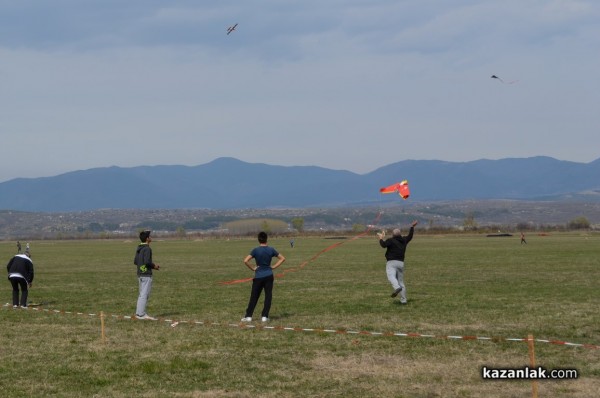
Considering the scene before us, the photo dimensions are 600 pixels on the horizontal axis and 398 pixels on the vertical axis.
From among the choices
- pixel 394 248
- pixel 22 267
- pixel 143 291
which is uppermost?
pixel 394 248

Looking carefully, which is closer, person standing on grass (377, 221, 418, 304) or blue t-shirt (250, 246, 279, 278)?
blue t-shirt (250, 246, 279, 278)

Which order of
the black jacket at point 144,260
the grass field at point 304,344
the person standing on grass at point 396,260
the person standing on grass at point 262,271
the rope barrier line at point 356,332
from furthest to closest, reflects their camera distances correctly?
the person standing on grass at point 396,260 → the black jacket at point 144,260 → the person standing on grass at point 262,271 → the rope barrier line at point 356,332 → the grass field at point 304,344

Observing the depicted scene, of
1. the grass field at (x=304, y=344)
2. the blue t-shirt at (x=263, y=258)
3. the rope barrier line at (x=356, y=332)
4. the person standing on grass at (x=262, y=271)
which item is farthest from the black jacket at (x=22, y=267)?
the blue t-shirt at (x=263, y=258)

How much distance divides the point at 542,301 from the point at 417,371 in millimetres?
10450

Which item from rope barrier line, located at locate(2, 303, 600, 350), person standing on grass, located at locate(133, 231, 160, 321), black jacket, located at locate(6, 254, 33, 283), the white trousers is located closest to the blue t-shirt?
rope barrier line, located at locate(2, 303, 600, 350)

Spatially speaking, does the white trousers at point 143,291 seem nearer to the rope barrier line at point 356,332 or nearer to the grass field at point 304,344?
the rope barrier line at point 356,332

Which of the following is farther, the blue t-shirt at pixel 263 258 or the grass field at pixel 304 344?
the blue t-shirt at pixel 263 258

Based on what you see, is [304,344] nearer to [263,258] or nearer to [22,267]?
[263,258]

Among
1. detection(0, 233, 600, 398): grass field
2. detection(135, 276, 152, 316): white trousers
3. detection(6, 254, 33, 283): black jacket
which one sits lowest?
detection(0, 233, 600, 398): grass field

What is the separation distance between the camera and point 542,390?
36.6 ft

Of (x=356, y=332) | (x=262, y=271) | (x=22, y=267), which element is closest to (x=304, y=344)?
(x=356, y=332)

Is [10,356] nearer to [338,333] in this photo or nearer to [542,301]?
[338,333]

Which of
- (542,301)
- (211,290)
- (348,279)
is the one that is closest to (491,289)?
(542,301)

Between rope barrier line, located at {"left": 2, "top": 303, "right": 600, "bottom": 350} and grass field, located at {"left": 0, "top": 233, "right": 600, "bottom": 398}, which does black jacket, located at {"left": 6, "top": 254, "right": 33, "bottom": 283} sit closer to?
grass field, located at {"left": 0, "top": 233, "right": 600, "bottom": 398}
